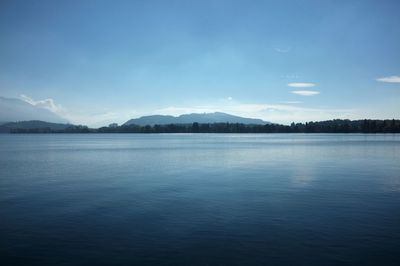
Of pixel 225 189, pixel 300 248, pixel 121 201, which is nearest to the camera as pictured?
pixel 300 248

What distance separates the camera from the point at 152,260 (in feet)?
41.8

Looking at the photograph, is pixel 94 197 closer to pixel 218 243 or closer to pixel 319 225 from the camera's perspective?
pixel 218 243

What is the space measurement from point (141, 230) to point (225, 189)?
12.6 m

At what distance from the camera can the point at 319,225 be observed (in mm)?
17031

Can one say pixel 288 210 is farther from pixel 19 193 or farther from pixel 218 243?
pixel 19 193

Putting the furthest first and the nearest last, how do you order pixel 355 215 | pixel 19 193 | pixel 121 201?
pixel 19 193 < pixel 121 201 < pixel 355 215

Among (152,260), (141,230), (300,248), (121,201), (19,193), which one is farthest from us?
(19,193)

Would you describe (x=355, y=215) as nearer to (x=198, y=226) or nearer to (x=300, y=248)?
(x=300, y=248)

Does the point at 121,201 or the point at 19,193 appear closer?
the point at 121,201

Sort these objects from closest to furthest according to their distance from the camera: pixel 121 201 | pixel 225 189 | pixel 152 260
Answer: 1. pixel 152 260
2. pixel 121 201
3. pixel 225 189

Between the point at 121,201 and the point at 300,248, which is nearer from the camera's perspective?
the point at 300,248

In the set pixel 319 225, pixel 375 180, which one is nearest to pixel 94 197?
pixel 319 225

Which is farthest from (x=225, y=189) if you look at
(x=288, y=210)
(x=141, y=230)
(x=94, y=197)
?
(x=141, y=230)

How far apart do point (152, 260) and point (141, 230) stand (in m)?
3.61
